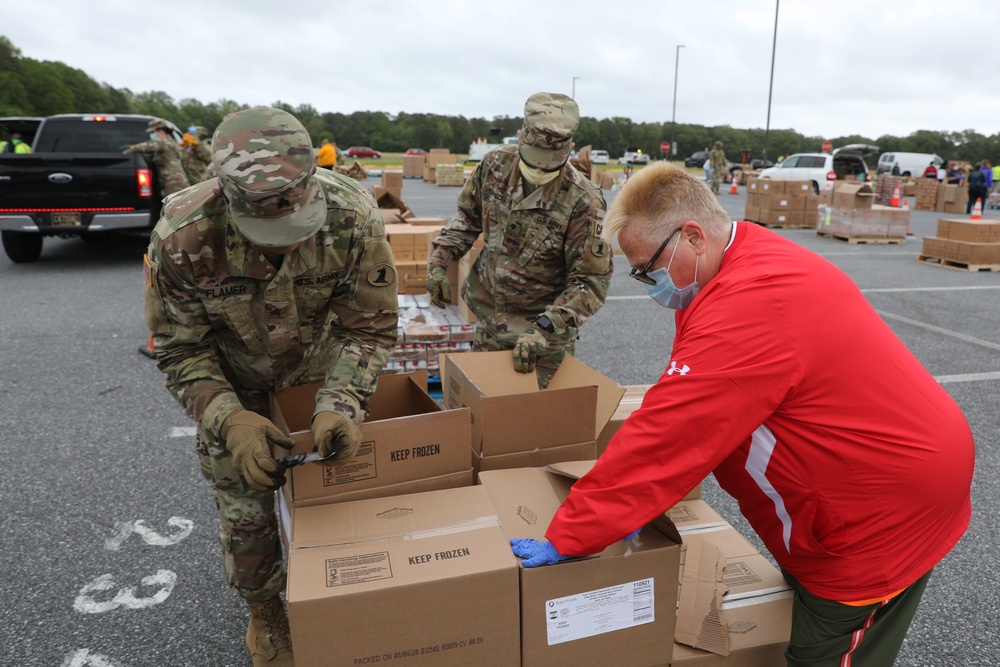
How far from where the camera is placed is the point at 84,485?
328cm

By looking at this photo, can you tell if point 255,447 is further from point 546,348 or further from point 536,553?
point 546,348

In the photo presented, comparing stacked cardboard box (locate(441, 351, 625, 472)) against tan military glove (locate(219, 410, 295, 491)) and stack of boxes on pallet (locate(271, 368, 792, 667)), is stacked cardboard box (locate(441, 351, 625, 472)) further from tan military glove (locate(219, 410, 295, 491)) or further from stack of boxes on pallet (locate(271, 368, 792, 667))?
tan military glove (locate(219, 410, 295, 491))

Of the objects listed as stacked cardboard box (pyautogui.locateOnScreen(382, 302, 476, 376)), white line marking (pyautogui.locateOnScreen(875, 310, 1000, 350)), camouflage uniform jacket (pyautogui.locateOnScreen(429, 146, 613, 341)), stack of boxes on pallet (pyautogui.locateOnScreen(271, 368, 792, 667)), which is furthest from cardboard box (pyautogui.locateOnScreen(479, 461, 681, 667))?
white line marking (pyautogui.locateOnScreen(875, 310, 1000, 350))

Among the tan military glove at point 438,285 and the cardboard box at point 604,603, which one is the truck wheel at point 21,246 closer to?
the tan military glove at point 438,285

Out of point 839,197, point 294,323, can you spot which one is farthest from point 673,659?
point 839,197

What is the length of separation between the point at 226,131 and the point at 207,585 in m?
1.79

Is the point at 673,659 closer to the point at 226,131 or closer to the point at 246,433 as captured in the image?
the point at 246,433

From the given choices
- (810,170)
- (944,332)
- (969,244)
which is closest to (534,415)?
(944,332)

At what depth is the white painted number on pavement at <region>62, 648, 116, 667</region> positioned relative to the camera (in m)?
2.17

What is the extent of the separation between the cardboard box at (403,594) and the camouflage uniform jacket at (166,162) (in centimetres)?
745

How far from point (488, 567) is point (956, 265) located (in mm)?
10973

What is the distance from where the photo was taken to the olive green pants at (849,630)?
1.58 m

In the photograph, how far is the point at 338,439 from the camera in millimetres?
1616

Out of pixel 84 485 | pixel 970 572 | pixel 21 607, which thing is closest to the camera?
pixel 21 607
